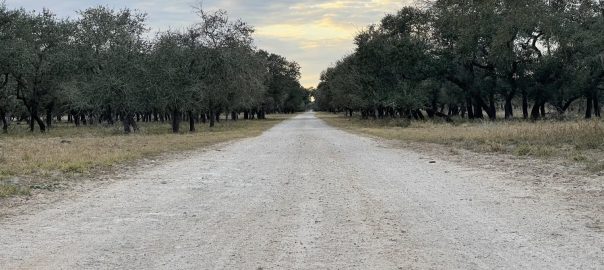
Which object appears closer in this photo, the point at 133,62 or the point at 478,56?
the point at 133,62

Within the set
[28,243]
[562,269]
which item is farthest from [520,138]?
[28,243]

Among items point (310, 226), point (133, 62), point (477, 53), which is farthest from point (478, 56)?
point (310, 226)

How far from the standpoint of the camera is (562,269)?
475 cm

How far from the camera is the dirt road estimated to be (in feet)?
16.9

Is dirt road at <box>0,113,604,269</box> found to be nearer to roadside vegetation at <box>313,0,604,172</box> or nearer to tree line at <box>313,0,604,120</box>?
roadside vegetation at <box>313,0,604,172</box>

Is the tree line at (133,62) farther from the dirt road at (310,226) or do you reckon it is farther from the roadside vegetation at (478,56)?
the dirt road at (310,226)

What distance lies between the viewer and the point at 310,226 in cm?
670

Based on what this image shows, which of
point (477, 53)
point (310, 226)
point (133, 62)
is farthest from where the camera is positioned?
point (477, 53)

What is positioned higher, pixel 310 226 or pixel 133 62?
pixel 133 62

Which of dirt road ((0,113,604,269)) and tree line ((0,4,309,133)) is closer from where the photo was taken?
dirt road ((0,113,604,269))

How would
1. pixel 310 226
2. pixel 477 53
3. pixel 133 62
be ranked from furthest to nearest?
pixel 477 53
pixel 133 62
pixel 310 226

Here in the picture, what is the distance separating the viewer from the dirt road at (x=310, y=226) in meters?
5.16

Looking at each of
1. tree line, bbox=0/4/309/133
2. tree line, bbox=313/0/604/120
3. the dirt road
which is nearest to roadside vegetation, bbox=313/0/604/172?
tree line, bbox=313/0/604/120

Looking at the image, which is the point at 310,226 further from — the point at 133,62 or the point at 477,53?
the point at 477,53
